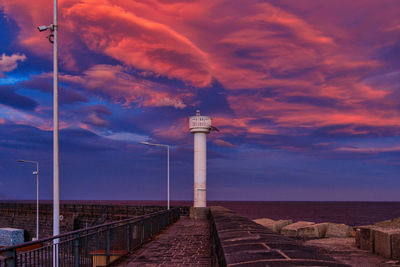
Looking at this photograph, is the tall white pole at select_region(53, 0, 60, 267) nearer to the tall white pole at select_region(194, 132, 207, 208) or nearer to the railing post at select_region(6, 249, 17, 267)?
the railing post at select_region(6, 249, 17, 267)

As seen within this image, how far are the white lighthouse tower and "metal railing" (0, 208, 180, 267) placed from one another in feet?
53.1

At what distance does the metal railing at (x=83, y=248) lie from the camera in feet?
21.7

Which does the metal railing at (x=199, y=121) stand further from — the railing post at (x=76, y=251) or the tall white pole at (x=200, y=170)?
the railing post at (x=76, y=251)

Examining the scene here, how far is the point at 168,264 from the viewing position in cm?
1098

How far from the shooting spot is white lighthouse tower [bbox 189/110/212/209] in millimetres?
31938

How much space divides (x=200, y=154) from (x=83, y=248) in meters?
23.3

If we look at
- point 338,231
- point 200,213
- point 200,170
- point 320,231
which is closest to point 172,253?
point 338,231

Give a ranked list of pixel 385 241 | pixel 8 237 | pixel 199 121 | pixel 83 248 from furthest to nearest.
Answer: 1. pixel 8 237
2. pixel 199 121
3. pixel 385 241
4. pixel 83 248

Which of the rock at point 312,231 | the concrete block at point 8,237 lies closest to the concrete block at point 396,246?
the rock at point 312,231

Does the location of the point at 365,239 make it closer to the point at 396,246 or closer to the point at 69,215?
Answer: the point at 396,246

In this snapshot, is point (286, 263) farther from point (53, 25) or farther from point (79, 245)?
point (53, 25)

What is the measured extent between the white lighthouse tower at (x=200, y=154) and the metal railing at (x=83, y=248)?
53.1 feet

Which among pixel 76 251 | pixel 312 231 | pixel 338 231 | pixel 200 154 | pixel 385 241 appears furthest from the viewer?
pixel 200 154

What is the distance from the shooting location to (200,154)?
3247cm
